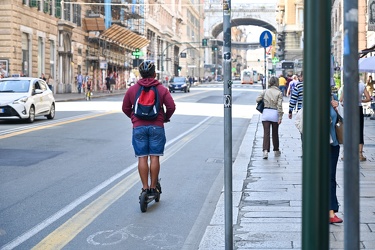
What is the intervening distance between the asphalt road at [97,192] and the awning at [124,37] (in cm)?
Result: 4665

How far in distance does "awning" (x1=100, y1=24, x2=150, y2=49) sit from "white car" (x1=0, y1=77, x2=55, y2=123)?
39.6 metres

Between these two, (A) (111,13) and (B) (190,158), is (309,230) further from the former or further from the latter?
(A) (111,13)

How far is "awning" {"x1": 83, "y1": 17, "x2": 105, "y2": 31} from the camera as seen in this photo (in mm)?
60875

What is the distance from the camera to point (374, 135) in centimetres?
1947

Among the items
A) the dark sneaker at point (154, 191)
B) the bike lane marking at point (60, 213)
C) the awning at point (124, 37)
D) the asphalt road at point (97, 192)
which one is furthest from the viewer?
the awning at point (124, 37)

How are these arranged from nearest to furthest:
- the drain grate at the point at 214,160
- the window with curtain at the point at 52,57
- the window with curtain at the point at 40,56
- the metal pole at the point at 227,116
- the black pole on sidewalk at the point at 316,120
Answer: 1. the black pole on sidewalk at the point at 316,120
2. the metal pole at the point at 227,116
3. the drain grate at the point at 214,160
4. the window with curtain at the point at 40,56
5. the window with curtain at the point at 52,57

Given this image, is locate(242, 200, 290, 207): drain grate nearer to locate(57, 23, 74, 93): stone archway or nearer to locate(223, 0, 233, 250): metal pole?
locate(223, 0, 233, 250): metal pole

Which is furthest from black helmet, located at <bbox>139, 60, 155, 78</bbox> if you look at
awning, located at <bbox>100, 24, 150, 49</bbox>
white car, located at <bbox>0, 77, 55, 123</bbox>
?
awning, located at <bbox>100, 24, 150, 49</bbox>

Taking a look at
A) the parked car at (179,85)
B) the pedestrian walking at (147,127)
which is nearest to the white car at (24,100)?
the pedestrian walking at (147,127)

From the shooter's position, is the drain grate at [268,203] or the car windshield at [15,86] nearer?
the drain grate at [268,203]

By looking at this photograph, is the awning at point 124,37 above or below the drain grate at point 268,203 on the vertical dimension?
above

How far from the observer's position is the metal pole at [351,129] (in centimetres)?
305

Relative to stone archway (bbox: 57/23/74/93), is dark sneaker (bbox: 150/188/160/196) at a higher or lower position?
lower

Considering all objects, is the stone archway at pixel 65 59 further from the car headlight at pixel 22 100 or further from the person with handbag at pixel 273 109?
the person with handbag at pixel 273 109
